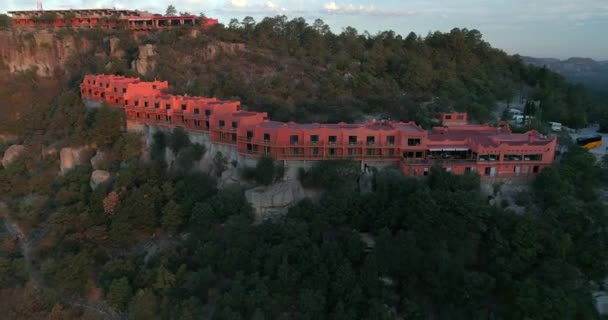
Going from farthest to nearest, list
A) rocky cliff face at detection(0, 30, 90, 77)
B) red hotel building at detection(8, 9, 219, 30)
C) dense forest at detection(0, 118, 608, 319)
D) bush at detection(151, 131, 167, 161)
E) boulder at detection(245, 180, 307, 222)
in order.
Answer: red hotel building at detection(8, 9, 219, 30)
rocky cliff face at detection(0, 30, 90, 77)
bush at detection(151, 131, 167, 161)
boulder at detection(245, 180, 307, 222)
dense forest at detection(0, 118, 608, 319)

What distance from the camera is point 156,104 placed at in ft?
108

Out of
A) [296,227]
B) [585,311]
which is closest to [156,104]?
[296,227]

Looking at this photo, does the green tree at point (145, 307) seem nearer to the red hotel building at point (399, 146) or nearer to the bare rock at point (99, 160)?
the red hotel building at point (399, 146)

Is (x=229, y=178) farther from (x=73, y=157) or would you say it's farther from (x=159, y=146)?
(x=73, y=157)

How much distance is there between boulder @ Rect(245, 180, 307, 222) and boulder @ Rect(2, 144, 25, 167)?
2580 centimetres

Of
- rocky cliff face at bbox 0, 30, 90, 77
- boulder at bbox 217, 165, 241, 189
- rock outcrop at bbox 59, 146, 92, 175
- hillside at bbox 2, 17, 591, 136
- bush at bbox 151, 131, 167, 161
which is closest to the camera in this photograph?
boulder at bbox 217, 165, 241, 189

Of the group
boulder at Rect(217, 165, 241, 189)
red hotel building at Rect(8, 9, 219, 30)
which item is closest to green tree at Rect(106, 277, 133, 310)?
boulder at Rect(217, 165, 241, 189)

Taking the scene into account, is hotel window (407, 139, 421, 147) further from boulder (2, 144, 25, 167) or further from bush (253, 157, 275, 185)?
boulder (2, 144, 25, 167)

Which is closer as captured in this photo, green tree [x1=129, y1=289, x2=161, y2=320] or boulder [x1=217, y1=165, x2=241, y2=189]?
green tree [x1=129, y1=289, x2=161, y2=320]

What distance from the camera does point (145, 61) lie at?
45.7 metres

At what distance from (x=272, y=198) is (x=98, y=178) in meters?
14.4

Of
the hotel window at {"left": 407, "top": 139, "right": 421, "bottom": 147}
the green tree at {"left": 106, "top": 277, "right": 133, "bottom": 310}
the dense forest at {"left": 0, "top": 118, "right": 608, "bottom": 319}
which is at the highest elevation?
the hotel window at {"left": 407, "top": 139, "right": 421, "bottom": 147}

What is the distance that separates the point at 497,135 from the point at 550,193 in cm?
539

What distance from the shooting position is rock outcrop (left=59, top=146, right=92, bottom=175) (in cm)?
3500
